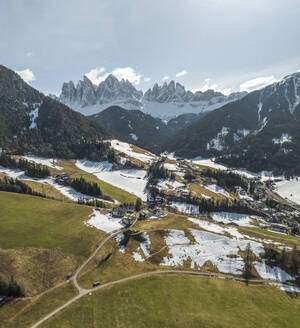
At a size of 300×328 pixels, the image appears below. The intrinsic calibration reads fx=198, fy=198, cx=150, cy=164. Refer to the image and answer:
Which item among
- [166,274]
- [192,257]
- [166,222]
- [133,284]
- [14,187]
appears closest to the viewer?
[133,284]

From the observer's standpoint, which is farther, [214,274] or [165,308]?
[214,274]

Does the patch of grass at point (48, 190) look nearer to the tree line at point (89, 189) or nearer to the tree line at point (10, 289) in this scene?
the tree line at point (89, 189)

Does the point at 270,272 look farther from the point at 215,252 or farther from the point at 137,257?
the point at 137,257

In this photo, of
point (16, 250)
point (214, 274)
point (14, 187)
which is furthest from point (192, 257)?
point (14, 187)

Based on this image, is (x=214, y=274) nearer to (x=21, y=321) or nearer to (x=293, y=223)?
(x=21, y=321)

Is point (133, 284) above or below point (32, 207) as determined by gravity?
below

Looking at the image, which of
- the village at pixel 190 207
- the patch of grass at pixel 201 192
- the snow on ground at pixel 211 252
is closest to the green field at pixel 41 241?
the village at pixel 190 207

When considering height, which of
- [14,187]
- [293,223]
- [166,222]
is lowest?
[293,223]

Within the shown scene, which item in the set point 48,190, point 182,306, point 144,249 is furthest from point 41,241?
point 48,190
